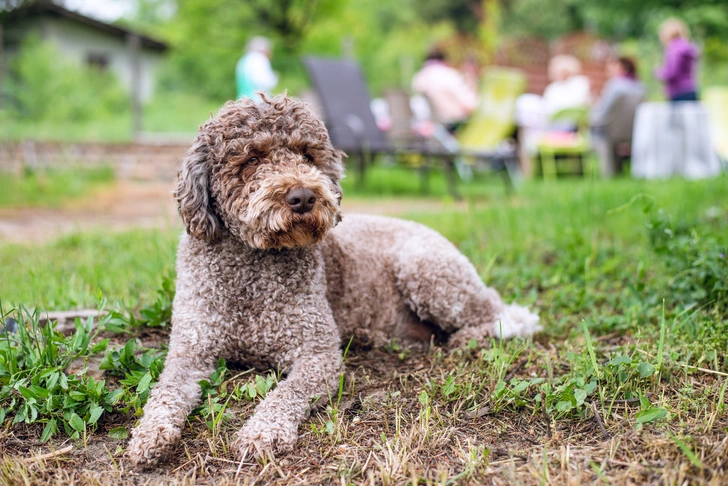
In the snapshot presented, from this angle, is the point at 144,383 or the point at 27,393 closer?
the point at 27,393

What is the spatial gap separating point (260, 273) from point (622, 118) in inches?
401

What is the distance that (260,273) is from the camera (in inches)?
107

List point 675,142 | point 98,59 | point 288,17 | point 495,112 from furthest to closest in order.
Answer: point 98,59, point 288,17, point 495,112, point 675,142

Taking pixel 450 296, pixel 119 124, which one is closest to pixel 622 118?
pixel 450 296

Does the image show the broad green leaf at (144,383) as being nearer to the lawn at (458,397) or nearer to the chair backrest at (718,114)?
the lawn at (458,397)

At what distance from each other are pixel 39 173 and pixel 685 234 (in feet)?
30.6

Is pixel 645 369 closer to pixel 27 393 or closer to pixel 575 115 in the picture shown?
pixel 27 393

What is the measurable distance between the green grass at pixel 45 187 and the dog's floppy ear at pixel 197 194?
6632 millimetres

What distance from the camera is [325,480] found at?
84.2 inches

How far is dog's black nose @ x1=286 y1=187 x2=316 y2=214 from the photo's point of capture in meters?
2.44

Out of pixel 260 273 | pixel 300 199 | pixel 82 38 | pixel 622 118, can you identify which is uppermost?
pixel 82 38

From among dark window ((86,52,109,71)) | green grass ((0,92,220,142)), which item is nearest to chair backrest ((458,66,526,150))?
green grass ((0,92,220,142))

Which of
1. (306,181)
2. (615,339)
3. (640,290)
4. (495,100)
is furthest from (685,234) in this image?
(495,100)

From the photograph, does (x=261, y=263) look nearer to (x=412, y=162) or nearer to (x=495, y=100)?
(x=412, y=162)
